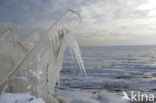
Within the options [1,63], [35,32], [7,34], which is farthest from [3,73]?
[35,32]

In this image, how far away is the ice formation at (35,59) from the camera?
1780 mm

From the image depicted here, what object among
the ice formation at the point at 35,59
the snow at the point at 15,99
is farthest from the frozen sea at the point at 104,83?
the snow at the point at 15,99

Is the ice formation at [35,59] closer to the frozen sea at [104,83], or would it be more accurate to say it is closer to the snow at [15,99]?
the snow at [15,99]

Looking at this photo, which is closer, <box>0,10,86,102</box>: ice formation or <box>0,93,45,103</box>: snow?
<box>0,93,45,103</box>: snow

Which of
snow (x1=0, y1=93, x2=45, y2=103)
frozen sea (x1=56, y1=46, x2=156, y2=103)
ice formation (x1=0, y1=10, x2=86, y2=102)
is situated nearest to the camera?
snow (x1=0, y1=93, x2=45, y2=103)

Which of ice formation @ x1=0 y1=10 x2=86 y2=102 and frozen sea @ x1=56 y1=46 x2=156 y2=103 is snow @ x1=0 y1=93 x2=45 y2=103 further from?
frozen sea @ x1=56 y1=46 x2=156 y2=103

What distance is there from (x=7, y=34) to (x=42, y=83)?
3.38 feet

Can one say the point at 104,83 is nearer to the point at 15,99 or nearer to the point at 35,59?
the point at 35,59

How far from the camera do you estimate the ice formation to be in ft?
5.84

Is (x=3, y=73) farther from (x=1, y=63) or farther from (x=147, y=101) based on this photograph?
(x=147, y=101)

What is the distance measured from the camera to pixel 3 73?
202cm

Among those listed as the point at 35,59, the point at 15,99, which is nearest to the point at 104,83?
the point at 35,59

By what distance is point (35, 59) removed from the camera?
1.98 meters

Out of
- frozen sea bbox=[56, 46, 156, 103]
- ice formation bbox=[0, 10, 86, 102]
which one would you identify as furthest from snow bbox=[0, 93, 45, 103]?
frozen sea bbox=[56, 46, 156, 103]
